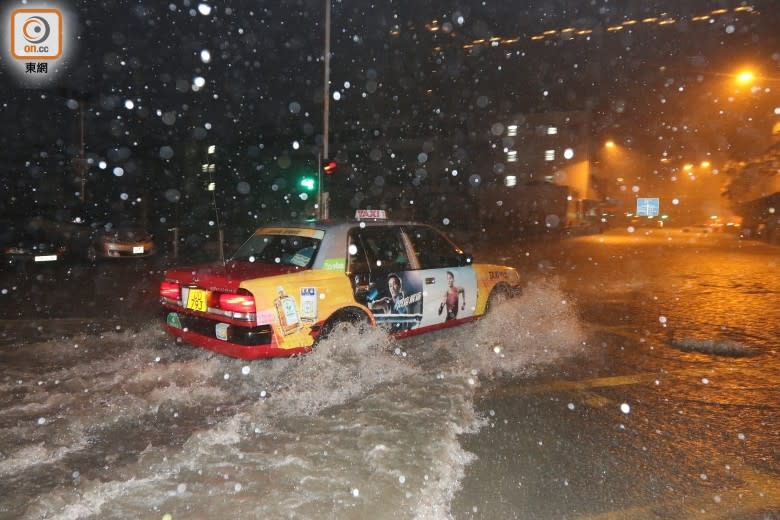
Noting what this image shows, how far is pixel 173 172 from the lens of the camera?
38438 millimetres

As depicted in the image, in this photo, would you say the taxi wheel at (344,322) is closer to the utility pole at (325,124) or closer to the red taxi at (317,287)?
the red taxi at (317,287)

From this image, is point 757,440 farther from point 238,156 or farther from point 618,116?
point 618,116

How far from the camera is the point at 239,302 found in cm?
514

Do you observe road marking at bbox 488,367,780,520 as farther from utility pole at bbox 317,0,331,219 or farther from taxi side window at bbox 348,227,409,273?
utility pole at bbox 317,0,331,219

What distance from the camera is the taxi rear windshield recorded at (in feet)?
19.3

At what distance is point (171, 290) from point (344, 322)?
1790mm

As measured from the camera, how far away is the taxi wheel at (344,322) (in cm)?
566

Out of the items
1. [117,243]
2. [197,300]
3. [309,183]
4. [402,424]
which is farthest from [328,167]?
[402,424]

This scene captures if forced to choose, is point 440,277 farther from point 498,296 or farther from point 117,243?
point 117,243

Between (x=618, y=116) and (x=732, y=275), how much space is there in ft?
115

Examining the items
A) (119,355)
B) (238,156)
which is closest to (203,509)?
(119,355)

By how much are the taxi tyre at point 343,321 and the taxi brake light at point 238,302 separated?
802mm

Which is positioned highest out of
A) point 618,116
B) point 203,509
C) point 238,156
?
point 618,116

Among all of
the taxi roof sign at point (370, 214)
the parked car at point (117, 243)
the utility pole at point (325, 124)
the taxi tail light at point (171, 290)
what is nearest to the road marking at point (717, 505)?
the taxi roof sign at point (370, 214)
